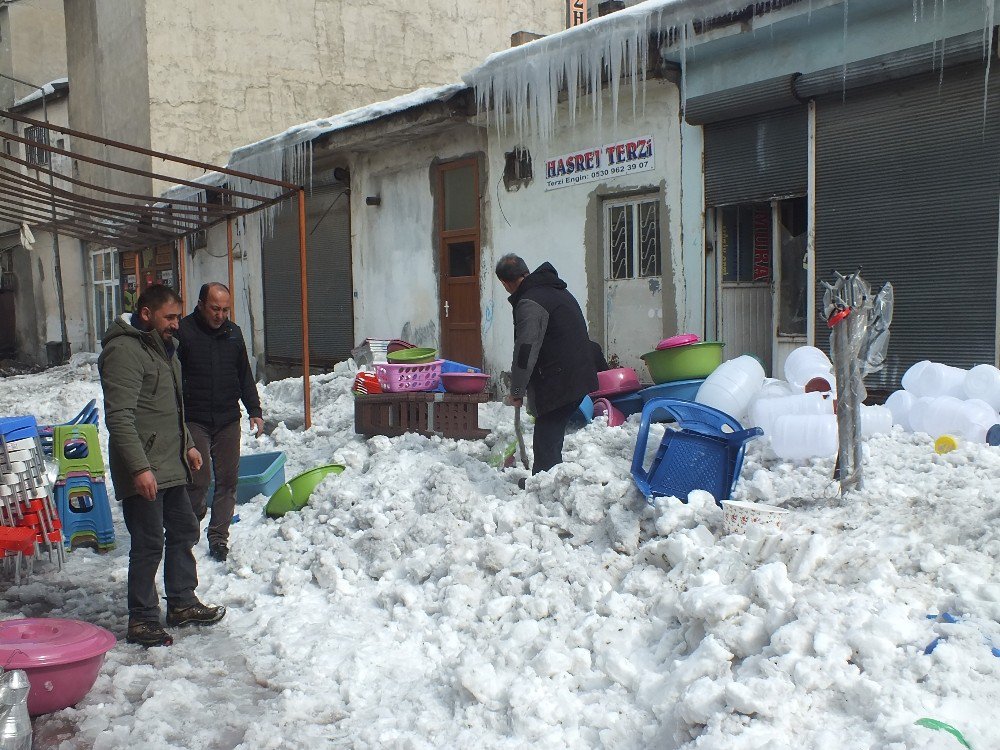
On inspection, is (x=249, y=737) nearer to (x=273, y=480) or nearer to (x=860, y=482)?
(x=860, y=482)

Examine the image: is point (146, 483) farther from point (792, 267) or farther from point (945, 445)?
point (792, 267)

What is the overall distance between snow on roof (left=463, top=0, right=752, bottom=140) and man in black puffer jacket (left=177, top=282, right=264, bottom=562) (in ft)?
17.1

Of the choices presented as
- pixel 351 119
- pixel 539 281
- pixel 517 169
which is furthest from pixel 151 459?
pixel 351 119

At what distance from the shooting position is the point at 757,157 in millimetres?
8469

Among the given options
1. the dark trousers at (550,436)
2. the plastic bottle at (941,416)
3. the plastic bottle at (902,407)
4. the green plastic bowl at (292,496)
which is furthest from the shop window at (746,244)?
the green plastic bowl at (292,496)

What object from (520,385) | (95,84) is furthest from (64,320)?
(520,385)

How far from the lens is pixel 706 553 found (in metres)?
4.11

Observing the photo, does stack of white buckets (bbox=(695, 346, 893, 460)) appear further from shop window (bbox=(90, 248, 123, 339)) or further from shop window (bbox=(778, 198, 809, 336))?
shop window (bbox=(90, 248, 123, 339))

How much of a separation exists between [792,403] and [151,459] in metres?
4.44

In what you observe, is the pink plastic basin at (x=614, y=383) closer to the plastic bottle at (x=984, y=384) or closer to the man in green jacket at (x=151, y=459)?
the plastic bottle at (x=984, y=384)

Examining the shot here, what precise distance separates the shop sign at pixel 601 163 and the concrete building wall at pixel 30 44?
72.1 feet

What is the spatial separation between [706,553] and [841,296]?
1.62m

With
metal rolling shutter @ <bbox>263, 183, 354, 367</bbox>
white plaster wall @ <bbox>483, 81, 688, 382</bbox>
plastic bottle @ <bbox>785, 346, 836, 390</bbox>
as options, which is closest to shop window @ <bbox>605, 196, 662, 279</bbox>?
white plaster wall @ <bbox>483, 81, 688, 382</bbox>

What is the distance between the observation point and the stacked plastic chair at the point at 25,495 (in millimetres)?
5285
